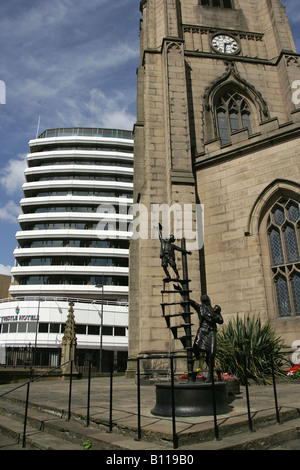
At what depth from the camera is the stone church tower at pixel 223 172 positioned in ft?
40.0

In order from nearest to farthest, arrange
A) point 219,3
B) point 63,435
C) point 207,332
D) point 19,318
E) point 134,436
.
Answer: point 134,436, point 63,435, point 207,332, point 219,3, point 19,318

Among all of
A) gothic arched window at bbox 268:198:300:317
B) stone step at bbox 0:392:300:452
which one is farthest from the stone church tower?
stone step at bbox 0:392:300:452

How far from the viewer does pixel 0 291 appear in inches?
2601

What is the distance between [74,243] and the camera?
2276 inches

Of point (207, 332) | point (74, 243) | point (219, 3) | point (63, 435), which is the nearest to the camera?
point (63, 435)

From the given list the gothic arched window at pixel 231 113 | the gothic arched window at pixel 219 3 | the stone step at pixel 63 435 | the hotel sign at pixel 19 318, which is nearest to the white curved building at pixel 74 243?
the hotel sign at pixel 19 318

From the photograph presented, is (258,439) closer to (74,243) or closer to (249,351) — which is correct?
(249,351)

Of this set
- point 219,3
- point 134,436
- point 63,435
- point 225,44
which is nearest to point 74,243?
point 219,3

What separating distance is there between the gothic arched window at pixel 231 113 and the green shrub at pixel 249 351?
1093cm

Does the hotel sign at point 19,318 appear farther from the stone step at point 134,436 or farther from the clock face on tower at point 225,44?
the stone step at point 134,436

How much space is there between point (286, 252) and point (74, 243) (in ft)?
160
